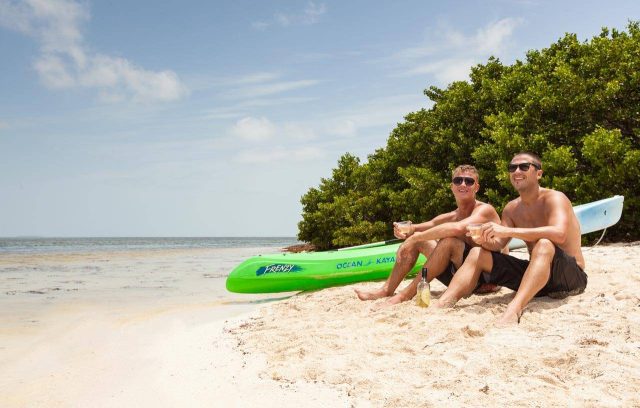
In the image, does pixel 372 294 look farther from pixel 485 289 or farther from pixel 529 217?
pixel 529 217

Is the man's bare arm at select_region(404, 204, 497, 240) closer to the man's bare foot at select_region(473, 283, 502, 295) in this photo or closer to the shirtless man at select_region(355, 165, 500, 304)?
the shirtless man at select_region(355, 165, 500, 304)

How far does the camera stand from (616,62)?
45.0 ft

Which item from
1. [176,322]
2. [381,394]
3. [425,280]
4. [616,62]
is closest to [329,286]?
[176,322]

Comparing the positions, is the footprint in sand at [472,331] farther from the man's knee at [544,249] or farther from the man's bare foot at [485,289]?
the man's bare foot at [485,289]

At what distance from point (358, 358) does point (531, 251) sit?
1.99m

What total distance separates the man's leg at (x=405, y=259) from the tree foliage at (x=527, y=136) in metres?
8.04

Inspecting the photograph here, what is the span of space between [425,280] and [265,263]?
3.74 meters

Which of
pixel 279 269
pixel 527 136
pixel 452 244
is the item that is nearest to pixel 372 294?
pixel 452 244

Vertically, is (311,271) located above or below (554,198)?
below

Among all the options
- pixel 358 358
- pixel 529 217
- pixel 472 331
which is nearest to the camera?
pixel 358 358

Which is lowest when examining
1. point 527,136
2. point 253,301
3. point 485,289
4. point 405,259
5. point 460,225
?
point 253,301

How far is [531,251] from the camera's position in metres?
4.68

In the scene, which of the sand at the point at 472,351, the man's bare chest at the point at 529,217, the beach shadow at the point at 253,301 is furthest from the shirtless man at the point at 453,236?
the beach shadow at the point at 253,301

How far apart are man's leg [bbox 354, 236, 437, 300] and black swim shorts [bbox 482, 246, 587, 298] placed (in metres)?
0.85
